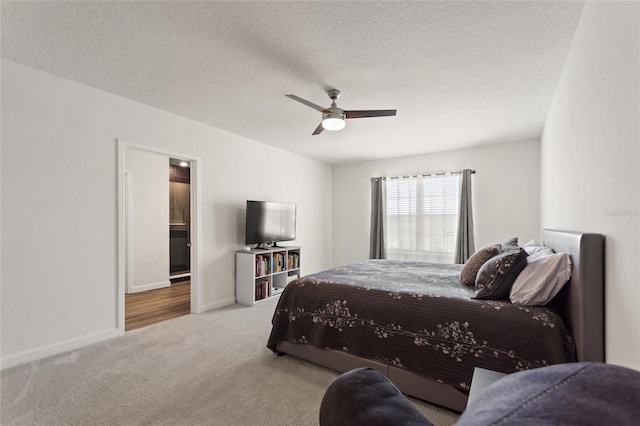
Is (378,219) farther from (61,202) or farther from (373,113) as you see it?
(61,202)

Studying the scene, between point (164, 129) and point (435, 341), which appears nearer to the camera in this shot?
point (435, 341)

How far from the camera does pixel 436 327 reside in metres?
2.03

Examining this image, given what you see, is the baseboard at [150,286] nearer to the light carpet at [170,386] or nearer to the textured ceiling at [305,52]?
the light carpet at [170,386]

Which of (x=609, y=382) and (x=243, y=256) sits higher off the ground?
(x=609, y=382)

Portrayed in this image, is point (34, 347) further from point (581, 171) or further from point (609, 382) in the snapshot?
point (581, 171)

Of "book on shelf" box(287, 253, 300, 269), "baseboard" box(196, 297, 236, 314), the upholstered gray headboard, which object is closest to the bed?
the upholstered gray headboard

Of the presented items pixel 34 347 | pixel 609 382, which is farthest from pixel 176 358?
pixel 609 382

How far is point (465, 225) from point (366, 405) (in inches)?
199

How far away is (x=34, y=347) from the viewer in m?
2.64

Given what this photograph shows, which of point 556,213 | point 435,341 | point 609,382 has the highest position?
point 556,213

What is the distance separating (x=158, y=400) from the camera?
6.76ft

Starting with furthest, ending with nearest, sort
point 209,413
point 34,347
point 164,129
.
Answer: point 164,129 → point 34,347 → point 209,413

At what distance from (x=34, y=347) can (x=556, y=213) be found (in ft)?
16.4

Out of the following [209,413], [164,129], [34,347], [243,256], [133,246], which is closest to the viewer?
[209,413]
